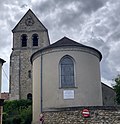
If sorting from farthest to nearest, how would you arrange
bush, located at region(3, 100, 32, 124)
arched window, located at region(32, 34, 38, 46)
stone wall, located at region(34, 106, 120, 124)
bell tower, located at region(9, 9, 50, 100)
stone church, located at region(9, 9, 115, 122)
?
arched window, located at region(32, 34, 38, 46) < bell tower, located at region(9, 9, 50, 100) < bush, located at region(3, 100, 32, 124) < stone church, located at region(9, 9, 115, 122) < stone wall, located at region(34, 106, 120, 124)

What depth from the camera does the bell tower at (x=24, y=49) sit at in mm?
49469

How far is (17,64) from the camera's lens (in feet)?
168

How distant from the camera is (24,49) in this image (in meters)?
52.2

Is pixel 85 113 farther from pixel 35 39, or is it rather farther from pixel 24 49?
pixel 35 39

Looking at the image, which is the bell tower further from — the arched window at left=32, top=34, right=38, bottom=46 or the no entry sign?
the no entry sign

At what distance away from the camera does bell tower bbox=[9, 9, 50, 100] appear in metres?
A: 49.5

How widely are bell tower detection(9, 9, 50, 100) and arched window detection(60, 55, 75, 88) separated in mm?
24743

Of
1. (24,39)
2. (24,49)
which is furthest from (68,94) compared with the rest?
(24,39)

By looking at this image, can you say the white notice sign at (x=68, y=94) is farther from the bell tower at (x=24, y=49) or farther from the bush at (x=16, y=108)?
the bell tower at (x=24, y=49)

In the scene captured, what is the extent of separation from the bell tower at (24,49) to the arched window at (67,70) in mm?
24743

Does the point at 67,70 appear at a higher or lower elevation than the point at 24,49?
lower

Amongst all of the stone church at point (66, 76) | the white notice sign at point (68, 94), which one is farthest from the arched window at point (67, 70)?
the white notice sign at point (68, 94)

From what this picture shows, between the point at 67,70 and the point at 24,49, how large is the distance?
28.0 meters

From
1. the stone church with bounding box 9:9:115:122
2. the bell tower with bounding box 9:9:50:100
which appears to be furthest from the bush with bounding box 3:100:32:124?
the stone church with bounding box 9:9:115:122
